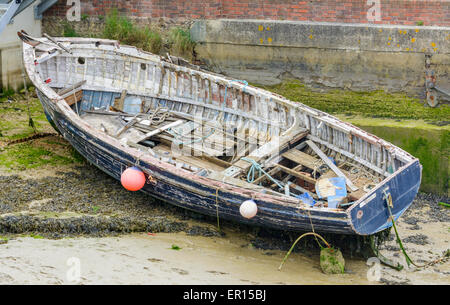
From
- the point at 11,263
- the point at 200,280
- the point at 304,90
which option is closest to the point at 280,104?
the point at 304,90

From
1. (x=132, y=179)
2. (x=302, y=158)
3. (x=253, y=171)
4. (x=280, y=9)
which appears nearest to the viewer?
(x=132, y=179)

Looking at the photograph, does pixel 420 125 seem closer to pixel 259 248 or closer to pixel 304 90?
pixel 304 90

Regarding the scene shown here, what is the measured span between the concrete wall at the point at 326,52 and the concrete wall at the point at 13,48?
131 inches

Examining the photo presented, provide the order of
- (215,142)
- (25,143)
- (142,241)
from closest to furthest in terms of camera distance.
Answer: (142,241) < (215,142) < (25,143)

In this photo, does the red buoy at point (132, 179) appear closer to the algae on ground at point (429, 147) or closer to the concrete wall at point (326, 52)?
the concrete wall at point (326, 52)

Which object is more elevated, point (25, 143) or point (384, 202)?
point (25, 143)

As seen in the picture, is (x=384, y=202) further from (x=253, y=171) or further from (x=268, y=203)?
(x=253, y=171)

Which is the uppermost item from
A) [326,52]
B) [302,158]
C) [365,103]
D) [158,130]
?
[326,52]

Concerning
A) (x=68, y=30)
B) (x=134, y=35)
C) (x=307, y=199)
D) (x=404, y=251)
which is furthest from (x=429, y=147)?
(x=68, y=30)

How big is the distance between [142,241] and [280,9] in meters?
5.41

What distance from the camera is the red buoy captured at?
785 cm

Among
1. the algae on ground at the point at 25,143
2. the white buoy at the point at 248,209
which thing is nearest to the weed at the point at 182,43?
the algae on ground at the point at 25,143

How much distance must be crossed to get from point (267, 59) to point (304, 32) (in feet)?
2.69

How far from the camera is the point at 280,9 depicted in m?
11.0
